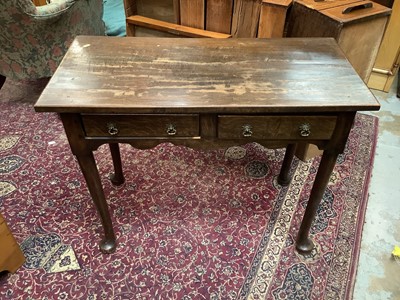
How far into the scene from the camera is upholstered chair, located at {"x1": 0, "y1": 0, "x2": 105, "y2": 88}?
6.05 ft

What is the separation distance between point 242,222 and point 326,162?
22.1 inches

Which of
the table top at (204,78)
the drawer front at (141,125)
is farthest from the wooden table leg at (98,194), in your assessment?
the table top at (204,78)

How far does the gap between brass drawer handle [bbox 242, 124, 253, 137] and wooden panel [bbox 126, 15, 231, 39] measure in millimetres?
1310

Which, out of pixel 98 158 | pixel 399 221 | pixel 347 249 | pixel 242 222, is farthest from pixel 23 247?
pixel 399 221

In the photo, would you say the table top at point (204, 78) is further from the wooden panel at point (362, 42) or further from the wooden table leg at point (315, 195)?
the wooden panel at point (362, 42)

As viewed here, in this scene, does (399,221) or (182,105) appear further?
(399,221)

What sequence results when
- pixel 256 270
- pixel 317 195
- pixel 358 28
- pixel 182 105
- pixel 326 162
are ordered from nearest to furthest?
pixel 182 105, pixel 326 162, pixel 317 195, pixel 256 270, pixel 358 28

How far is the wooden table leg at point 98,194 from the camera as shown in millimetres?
1100

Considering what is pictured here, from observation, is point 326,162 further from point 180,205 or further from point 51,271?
point 51,271

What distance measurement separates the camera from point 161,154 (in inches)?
74.0

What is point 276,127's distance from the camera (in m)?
0.99

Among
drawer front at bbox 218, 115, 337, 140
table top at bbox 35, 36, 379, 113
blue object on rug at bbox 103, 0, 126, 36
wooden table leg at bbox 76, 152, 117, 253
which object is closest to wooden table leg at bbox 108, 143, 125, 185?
wooden table leg at bbox 76, 152, 117, 253

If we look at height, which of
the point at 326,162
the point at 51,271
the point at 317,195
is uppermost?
the point at 326,162

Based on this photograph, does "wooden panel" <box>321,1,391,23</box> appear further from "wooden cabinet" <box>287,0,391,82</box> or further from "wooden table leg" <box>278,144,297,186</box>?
"wooden table leg" <box>278,144,297,186</box>
